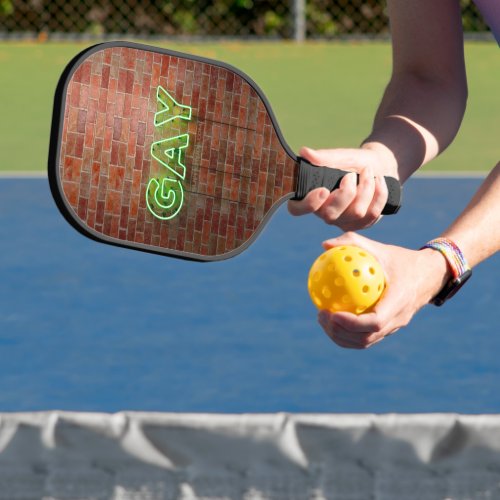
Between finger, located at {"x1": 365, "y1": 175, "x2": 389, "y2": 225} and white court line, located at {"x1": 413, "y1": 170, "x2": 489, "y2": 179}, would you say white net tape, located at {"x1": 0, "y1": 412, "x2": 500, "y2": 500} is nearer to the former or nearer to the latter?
finger, located at {"x1": 365, "y1": 175, "x2": 389, "y2": 225}

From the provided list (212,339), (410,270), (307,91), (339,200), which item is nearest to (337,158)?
(339,200)

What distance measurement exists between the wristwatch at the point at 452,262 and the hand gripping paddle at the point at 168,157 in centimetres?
25

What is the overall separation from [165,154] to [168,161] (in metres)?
0.01

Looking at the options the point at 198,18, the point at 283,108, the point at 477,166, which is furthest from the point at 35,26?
the point at 477,166

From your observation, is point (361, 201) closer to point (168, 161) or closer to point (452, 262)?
point (452, 262)

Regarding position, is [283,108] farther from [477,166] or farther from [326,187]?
[326,187]

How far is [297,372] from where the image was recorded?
4336mm

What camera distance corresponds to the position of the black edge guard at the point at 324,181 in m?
2.33

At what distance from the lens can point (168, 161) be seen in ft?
7.51

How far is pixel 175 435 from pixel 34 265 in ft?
11.2

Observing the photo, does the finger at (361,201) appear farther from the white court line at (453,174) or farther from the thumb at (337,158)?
the white court line at (453,174)

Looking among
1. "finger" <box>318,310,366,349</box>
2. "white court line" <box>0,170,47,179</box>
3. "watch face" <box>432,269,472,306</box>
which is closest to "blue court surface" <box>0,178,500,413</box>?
"white court line" <box>0,170,47,179</box>

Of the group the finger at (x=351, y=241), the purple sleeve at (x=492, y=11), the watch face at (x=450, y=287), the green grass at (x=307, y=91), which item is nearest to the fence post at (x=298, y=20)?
the green grass at (x=307, y=91)

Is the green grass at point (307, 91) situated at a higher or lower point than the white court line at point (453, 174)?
lower
